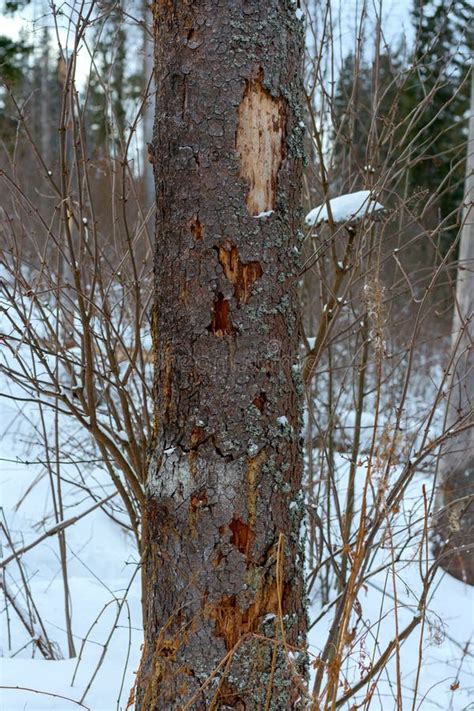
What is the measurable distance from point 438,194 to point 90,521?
3507 mm

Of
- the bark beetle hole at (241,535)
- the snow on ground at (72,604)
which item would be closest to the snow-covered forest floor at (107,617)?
the snow on ground at (72,604)

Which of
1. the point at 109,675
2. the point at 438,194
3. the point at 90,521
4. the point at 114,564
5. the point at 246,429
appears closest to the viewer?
the point at 246,429

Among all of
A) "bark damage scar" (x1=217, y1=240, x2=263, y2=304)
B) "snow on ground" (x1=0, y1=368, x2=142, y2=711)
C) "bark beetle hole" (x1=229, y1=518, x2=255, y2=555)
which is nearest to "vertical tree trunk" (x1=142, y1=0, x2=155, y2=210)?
"bark damage scar" (x1=217, y1=240, x2=263, y2=304)

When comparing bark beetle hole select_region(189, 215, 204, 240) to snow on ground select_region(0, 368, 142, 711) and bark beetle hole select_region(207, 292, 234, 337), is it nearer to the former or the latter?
bark beetle hole select_region(207, 292, 234, 337)

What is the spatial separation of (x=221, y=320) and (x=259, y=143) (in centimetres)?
42

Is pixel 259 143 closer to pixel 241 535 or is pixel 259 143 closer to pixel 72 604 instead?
pixel 241 535

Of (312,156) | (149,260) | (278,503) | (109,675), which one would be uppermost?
(312,156)

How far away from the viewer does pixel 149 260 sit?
332cm

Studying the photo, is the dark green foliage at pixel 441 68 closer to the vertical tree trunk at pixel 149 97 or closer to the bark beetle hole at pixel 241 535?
the vertical tree trunk at pixel 149 97

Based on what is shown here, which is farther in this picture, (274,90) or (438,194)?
(438,194)

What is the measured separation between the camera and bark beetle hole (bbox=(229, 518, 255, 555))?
1627 millimetres

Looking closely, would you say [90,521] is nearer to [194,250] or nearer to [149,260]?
[149,260]

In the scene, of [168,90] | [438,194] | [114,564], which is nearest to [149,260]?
[438,194]

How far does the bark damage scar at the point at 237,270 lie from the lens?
1.64m
